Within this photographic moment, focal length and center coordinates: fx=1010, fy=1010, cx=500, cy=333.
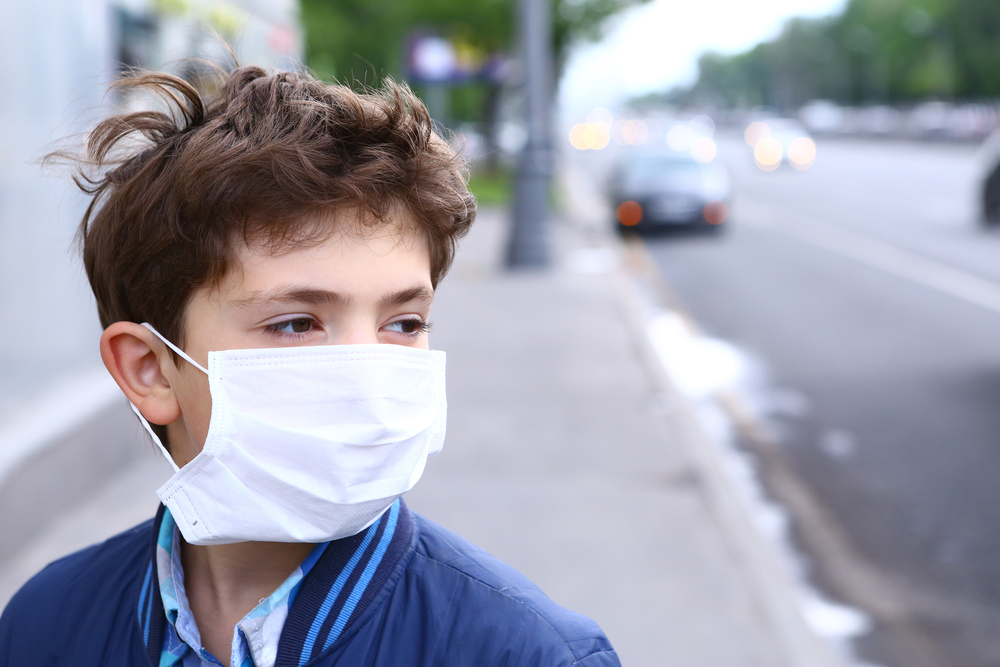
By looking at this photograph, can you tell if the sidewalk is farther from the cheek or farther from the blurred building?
the cheek

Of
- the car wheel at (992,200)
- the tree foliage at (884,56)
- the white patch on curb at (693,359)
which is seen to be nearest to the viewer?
the white patch on curb at (693,359)

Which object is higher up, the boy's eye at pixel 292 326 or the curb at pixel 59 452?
the boy's eye at pixel 292 326

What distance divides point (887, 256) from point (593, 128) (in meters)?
69.1

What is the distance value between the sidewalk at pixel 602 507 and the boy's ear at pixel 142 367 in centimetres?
228

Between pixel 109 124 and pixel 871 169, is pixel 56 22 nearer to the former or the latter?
pixel 109 124

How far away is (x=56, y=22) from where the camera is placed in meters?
5.55

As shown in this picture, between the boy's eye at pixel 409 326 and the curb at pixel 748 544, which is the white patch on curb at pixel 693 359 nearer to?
the curb at pixel 748 544

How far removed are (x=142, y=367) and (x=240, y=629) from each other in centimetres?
47

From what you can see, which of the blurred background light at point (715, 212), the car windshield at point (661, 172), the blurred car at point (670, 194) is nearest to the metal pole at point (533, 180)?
the blurred car at point (670, 194)

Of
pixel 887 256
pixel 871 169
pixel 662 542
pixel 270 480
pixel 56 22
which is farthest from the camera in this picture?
pixel 871 169

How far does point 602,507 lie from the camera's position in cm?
495

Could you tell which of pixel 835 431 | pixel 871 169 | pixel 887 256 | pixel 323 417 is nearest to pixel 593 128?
pixel 871 169

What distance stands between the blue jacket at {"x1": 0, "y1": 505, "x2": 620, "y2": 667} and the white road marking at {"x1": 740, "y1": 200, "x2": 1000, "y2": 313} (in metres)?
10.4

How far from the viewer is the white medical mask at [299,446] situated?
1535mm
